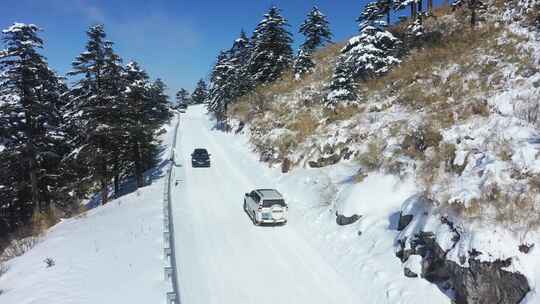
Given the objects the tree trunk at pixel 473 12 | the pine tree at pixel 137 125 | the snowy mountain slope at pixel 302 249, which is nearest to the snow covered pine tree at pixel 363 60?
the tree trunk at pixel 473 12

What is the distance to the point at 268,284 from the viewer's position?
1199 centimetres

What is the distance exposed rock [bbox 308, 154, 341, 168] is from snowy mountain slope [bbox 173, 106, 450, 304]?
2.07 ft

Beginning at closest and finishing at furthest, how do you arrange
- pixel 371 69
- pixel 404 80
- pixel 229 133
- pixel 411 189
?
pixel 411 189 → pixel 404 80 → pixel 371 69 → pixel 229 133

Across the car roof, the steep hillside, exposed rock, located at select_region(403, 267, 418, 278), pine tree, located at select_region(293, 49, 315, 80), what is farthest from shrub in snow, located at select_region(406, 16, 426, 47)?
exposed rock, located at select_region(403, 267, 418, 278)

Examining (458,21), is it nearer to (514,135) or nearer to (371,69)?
(371,69)

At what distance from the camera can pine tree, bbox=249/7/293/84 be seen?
47844 mm

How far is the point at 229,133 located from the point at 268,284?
3889 cm

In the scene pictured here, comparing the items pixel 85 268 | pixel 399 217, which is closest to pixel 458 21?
pixel 399 217

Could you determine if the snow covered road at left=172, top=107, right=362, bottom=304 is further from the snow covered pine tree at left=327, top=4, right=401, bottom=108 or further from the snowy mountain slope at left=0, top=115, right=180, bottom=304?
the snow covered pine tree at left=327, top=4, right=401, bottom=108

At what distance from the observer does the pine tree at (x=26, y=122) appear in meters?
22.7

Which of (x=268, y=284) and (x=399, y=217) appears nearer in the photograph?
(x=268, y=284)

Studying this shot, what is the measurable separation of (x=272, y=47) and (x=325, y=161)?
2936cm

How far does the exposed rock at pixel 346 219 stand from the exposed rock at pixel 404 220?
7.82 ft

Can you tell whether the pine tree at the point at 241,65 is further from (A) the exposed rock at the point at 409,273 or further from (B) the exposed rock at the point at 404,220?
(A) the exposed rock at the point at 409,273
